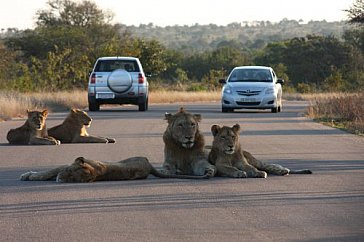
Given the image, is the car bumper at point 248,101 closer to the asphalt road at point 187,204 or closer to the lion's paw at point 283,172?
the asphalt road at point 187,204

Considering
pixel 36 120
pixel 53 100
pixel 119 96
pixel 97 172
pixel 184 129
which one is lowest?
pixel 53 100

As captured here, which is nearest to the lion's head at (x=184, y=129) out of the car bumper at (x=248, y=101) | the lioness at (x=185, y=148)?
the lioness at (x=185, y=148)

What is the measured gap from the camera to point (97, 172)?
11.8 m

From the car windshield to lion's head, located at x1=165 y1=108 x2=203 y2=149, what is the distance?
770 inches

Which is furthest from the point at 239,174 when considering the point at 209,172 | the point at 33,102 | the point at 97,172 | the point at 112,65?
the point at 33,102

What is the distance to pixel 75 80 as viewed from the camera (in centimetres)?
4816

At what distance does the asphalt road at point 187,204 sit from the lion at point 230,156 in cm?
17

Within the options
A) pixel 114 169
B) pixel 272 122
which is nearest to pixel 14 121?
pixel 272 122

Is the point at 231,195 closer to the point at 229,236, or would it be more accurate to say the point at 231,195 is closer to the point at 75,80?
the point at 229,236

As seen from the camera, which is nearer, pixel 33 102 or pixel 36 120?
pixel 36 120

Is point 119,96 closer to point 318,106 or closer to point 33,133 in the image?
point 318,106

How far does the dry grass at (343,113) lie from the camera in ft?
78.2

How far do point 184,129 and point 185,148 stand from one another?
233 mm

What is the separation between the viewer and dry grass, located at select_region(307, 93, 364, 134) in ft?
78.2
